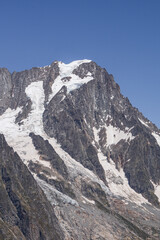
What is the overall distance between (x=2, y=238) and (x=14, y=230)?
20388mm

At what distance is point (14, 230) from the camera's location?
651 feet

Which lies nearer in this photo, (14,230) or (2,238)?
(2,238)

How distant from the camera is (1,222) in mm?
189125

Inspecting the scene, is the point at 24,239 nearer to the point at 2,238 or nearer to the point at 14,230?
the point at 14,230

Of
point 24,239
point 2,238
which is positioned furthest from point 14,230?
point 2,238

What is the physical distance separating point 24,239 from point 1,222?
1456 cm

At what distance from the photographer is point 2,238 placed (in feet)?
584

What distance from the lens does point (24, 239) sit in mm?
197625

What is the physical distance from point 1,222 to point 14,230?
1129cm

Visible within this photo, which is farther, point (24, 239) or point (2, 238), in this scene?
point (24, 239)

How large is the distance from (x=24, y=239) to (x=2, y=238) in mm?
21002
